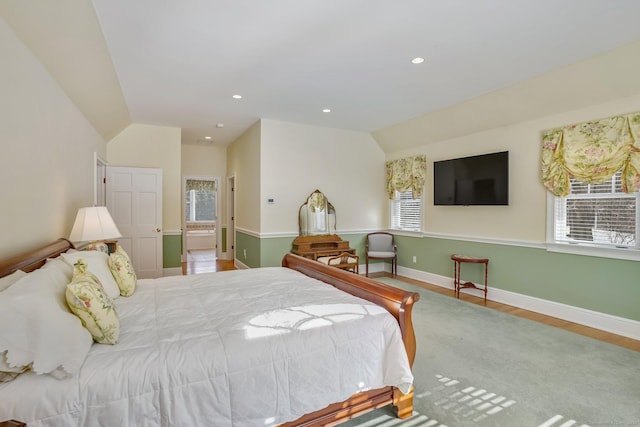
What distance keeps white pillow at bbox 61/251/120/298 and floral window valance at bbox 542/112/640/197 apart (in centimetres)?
469

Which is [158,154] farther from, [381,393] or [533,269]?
[533,269]

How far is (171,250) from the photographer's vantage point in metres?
6.15

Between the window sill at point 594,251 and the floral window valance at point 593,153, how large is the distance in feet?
Answer: 2.01

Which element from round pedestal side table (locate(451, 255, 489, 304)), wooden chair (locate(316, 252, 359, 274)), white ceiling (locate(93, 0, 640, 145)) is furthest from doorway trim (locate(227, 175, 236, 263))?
round pedestal side table (locate(451, 255, 489, 304))

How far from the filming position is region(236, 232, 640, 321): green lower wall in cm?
340

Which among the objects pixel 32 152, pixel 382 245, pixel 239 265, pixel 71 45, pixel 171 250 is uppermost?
pixel 71 45

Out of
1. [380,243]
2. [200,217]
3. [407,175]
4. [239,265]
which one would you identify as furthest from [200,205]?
[407,175]

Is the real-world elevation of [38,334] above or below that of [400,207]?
below

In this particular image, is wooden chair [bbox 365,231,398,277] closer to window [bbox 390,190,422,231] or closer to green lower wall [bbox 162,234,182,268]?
window [bbox 390,190,422,231]

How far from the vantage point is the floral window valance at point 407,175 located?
5699mm

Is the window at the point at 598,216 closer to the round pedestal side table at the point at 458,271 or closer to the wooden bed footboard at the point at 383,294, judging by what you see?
the round pedestal side table at the point at 458,271

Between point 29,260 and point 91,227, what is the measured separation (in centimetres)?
125

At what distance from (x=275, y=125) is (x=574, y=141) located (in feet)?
13.6

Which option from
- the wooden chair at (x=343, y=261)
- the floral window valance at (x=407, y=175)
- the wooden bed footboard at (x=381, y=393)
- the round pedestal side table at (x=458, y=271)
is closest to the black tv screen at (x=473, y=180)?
the floral window valance at (x=407, y=175)
